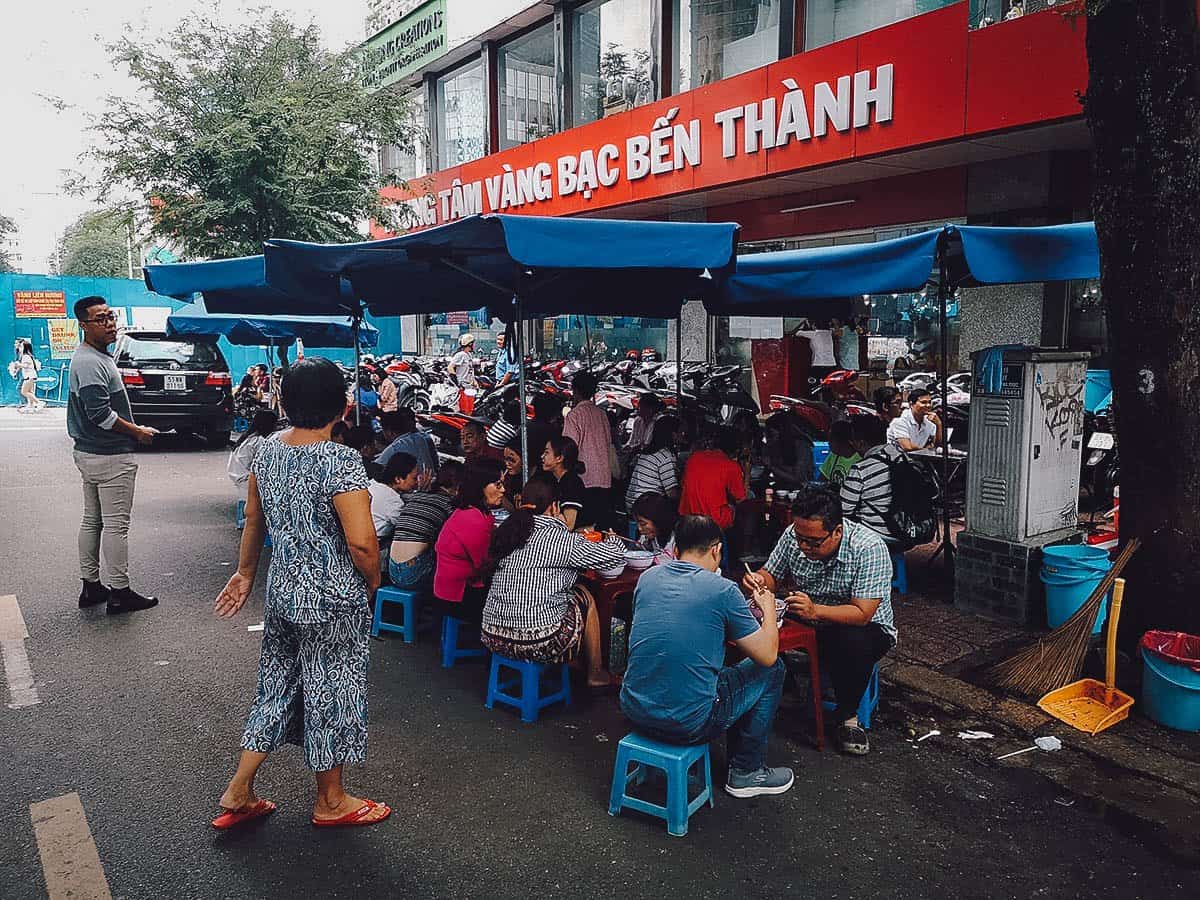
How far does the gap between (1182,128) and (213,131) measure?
515 inches

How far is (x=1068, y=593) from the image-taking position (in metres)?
5.46

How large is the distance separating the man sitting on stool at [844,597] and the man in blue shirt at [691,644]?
24.4 inches

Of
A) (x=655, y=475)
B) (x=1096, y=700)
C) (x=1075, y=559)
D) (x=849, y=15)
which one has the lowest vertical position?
(x=1096, y=700)

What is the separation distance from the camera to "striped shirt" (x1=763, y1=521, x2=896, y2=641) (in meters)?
4.16

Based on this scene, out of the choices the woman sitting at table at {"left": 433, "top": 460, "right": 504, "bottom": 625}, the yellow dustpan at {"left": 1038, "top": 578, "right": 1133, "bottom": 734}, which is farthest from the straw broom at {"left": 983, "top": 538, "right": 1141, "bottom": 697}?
the woman sitting at table at {"left": 433, "top": 460, "right": 504, "bottom": 625}

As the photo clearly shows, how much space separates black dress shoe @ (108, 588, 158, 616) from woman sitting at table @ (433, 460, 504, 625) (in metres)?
2.59

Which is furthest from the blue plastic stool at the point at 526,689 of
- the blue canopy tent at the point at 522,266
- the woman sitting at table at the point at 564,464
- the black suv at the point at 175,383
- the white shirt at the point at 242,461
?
the black suv at the point at 175,383

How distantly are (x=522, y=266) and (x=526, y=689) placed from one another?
117 inches

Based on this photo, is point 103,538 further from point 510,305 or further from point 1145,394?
point 1145,394

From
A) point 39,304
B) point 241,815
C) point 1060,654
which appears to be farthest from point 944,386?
point 39,304

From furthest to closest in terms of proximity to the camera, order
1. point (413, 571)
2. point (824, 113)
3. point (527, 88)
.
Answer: point (527, 88) < point (824, 113) < point (413, 571)

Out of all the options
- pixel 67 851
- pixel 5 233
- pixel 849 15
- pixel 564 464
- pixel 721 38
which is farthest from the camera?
pixel 5 233

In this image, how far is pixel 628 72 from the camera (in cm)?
1666

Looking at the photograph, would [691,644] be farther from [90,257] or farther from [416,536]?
[90,257]
